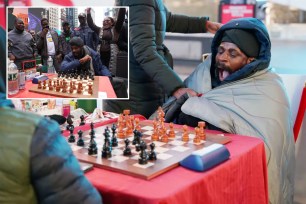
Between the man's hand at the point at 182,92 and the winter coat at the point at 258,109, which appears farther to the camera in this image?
the man's hand at the point at 182,92

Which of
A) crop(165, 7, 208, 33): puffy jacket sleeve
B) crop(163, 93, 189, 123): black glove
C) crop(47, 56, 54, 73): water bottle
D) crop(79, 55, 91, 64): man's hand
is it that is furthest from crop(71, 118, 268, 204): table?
crop(165, 7, 208, 33): puffy jacket sleeve

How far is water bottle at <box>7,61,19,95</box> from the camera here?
7.87ft

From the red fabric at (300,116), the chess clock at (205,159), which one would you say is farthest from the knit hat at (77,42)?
the red fabric at (300,116)

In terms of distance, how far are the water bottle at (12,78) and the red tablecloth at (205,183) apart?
1021 millimetres

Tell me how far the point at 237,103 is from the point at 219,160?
70 centimetres

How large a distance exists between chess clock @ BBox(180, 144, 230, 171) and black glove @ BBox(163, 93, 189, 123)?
0.76 metres

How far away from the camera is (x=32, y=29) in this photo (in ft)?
7.91

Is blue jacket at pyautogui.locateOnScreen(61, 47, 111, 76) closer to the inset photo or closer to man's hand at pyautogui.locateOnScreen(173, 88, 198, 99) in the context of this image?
the inset photo

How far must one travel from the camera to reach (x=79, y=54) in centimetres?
239

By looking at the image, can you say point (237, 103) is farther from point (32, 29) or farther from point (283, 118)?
point (32, 29)

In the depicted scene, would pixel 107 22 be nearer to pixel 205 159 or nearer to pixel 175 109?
pixel 175 109

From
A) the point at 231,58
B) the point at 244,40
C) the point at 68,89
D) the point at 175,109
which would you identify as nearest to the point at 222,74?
the point at 231,58

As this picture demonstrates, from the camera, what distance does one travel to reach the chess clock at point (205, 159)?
5.34 ft

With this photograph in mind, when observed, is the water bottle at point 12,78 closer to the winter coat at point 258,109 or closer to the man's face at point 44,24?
the man's face at point 44,24
